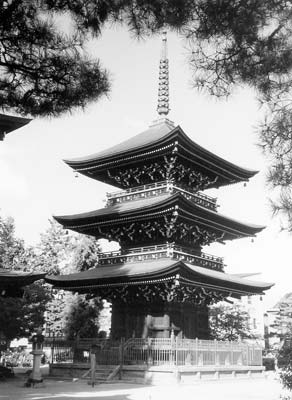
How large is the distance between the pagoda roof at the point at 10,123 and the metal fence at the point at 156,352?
15.7 m

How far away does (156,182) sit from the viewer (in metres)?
32.3

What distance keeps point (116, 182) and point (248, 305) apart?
4775cm

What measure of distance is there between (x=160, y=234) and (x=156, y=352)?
742cm

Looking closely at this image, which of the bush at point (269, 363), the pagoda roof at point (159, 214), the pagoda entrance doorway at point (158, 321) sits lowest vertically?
the bush at point (269, 363)

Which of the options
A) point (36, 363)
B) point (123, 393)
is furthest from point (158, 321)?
point (123, 393)

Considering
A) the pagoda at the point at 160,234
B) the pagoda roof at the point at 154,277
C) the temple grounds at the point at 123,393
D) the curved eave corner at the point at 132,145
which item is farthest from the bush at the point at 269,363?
the curved eave corner at the point at 132,145

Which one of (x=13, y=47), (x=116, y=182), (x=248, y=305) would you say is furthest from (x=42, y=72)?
(x=248, y=305)

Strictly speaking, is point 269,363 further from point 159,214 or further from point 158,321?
point 159,214

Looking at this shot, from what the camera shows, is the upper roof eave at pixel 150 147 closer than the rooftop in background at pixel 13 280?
No

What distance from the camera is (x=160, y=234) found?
101 ft

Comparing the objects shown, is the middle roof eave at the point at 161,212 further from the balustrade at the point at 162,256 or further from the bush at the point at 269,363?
the bush at the point at 269,363

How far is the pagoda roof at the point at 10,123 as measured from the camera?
501 inches

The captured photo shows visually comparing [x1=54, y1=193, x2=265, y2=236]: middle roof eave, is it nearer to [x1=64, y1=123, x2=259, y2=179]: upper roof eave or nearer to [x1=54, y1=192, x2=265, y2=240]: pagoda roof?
[x1=54, y1=192, x2=265, y2=240]: pagoda roof

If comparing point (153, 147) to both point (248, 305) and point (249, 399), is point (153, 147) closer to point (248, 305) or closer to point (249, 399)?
point (249, 399)
